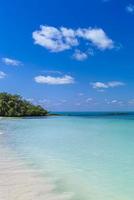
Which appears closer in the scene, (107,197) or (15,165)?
(107,197)

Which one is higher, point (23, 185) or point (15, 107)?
point (15, 107)

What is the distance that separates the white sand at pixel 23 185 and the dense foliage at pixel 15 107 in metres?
60.5

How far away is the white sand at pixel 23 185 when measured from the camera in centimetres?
552

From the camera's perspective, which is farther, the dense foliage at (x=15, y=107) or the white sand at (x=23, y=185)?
the dense foliage at (x=15, y=107)

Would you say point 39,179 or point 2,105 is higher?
point 2,105

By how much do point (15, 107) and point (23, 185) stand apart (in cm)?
6361

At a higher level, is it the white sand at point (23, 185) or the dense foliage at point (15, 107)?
the dense foliage at point (15, 107)

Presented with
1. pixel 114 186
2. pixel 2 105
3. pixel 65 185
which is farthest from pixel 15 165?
pixel 2 105

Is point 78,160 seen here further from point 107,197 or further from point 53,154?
point 107,197

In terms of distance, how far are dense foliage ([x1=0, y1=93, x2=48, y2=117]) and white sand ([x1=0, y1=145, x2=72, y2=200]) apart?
60477mm

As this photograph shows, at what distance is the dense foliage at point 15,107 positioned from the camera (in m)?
68.2

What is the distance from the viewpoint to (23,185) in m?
6.34

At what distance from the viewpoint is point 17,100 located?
71625 millimetres

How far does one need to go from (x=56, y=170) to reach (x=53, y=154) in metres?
2.91
